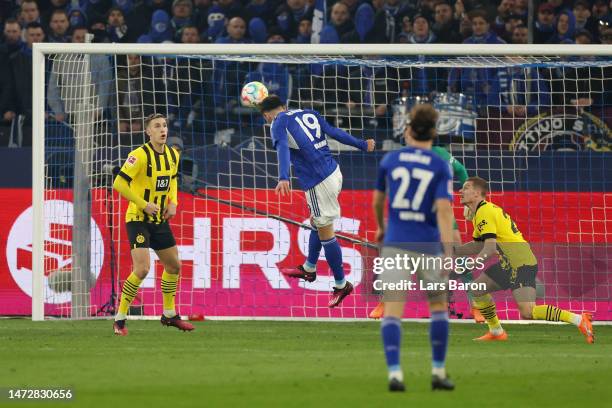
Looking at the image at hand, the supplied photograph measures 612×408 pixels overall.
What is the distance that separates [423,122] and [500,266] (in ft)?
17.0

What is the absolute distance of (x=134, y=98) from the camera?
54.7ft

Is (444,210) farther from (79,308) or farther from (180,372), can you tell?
(79,308)

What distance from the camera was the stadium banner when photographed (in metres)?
15.7

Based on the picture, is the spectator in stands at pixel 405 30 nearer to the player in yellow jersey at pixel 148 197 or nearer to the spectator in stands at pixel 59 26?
the spectator in stands at pixel 59 26

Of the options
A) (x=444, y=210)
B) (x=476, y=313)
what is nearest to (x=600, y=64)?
(x=476, y=313)

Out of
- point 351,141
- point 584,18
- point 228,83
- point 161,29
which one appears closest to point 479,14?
point 584,18

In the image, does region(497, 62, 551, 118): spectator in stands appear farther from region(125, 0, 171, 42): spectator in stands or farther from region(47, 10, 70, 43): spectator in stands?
region(47, 10, 70, 43): spectator in stands

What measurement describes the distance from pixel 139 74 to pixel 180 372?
7.93 meters

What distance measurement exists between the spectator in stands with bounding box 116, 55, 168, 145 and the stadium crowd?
0.02 m

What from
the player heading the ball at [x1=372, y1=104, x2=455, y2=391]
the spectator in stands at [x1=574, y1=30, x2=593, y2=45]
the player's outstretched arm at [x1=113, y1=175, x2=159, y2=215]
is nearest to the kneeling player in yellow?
the player's outstretched arm at [x1=113, y1=175, x2=159, y2=215]

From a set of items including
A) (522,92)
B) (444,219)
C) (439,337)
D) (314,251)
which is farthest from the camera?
(522,92)

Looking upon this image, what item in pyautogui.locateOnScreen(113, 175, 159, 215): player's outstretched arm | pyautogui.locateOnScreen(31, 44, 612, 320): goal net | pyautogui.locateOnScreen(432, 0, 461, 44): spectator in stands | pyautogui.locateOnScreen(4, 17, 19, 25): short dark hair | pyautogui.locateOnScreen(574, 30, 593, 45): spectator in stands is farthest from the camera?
pyautogui.locateOnScreen(4, 17, 19, 25): short dark hair

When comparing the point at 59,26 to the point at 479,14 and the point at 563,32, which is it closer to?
the point at 479,14

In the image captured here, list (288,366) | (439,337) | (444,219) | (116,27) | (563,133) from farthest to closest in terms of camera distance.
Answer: (116,27), (563,133), (288,366), (439,337), (444,219)
